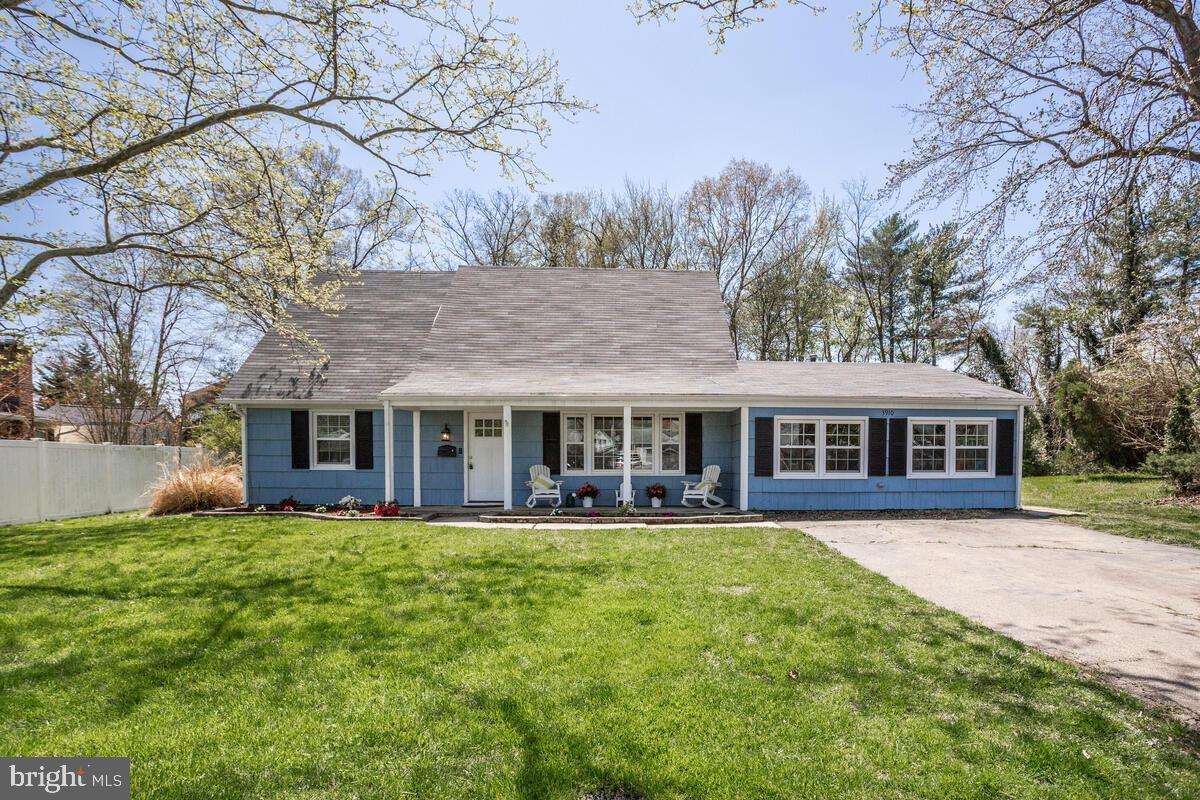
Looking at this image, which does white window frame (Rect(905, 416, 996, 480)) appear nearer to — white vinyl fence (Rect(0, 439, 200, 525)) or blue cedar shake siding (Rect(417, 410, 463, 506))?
blue cedar shake siding (Rect(417, 410, 463, 506))

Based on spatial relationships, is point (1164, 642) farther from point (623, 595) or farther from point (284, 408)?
point (284, 408)

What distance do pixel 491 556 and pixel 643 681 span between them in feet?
13.1

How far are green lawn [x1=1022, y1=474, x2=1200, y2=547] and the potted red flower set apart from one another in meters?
9.25

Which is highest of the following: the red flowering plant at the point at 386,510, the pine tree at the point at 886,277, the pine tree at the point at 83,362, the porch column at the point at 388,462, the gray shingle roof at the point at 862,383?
the pine tree at the point at 886,277

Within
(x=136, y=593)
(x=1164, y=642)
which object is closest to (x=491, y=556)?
(x=136, y=593)

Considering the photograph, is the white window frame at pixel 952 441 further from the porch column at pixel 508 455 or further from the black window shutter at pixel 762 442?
the porch column at pixel 508 455

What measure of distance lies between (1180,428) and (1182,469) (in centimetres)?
186

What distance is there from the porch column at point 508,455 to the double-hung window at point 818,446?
554cm

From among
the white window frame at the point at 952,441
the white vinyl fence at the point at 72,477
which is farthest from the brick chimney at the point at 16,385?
the white window frame at the point at 952,441

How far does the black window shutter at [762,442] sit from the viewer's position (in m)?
11.0

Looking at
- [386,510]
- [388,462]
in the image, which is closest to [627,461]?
[386,510]

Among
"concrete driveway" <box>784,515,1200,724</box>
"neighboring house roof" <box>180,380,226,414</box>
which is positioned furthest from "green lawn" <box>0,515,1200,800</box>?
"neighboring house roof" <box>180,380,226,414</box>

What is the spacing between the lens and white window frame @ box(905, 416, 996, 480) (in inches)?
450

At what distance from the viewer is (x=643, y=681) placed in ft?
11.8
